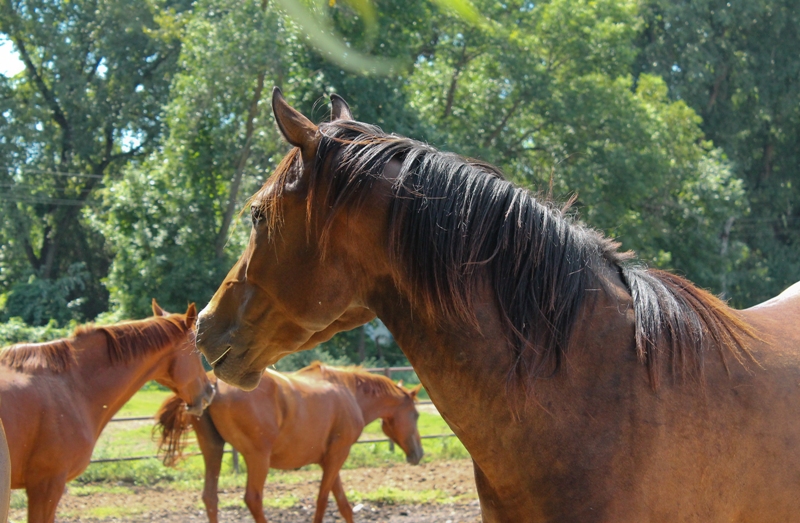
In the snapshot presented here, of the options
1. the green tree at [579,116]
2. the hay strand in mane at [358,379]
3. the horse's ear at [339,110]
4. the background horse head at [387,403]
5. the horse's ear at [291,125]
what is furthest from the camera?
the green tree at [579,116]

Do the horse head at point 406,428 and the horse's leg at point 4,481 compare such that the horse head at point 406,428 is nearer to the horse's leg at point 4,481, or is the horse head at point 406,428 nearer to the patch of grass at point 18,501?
the patch of grass at point 18,501

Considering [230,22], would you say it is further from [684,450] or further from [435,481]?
[684,450]

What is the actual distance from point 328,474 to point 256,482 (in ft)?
3.10

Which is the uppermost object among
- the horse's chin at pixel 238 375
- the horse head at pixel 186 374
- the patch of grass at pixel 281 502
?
the horse's chin at pixel 238 375

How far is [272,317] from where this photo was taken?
1768 mm

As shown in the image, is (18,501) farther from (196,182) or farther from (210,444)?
(196,182)

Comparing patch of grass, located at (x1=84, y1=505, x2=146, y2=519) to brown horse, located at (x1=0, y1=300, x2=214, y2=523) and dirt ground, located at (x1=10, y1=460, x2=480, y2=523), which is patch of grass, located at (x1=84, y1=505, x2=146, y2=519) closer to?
dirt ground, located at (x1=10, y1=460, x2=480, y2=523)

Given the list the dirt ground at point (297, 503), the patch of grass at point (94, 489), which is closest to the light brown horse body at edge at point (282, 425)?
the dirt ground at point (297, 503)

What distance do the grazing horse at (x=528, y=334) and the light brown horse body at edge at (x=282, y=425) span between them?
16.9 feet

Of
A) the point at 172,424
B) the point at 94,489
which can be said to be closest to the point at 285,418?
the point at 172,424

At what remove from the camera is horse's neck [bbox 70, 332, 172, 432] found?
5219 millimetres

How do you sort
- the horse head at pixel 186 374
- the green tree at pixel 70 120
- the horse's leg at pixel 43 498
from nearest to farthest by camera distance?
the horse's leg at pixel 43 498
the horse head at pixel 186 374
the green tree at pixel 70 120

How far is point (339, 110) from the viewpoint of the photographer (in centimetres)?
196

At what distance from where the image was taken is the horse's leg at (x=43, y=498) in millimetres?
4664
